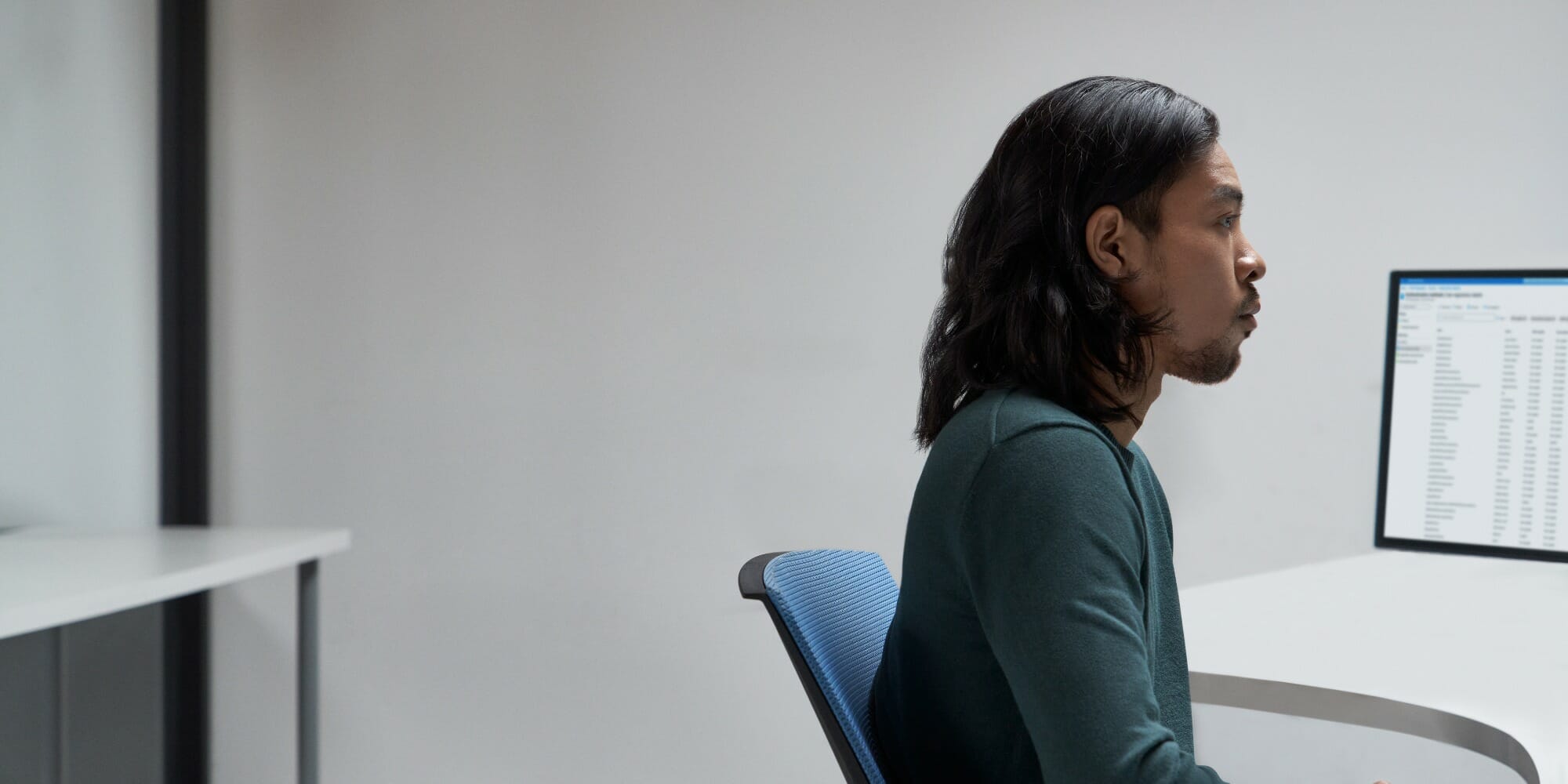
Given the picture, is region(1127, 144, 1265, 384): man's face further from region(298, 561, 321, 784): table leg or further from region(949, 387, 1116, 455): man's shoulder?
region(298, 561, 321, 784): table leg

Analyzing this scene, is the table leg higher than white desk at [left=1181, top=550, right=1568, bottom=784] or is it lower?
lower

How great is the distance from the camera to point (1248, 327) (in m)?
0.88

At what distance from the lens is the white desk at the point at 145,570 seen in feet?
4.47

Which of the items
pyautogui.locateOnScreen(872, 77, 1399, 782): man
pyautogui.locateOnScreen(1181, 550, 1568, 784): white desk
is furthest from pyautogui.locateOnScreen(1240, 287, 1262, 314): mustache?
pyautogui.locateOnScreen(1181, 550, 1568, 784): white desk

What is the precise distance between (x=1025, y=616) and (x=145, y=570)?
1375 mm

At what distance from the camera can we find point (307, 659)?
1.93m

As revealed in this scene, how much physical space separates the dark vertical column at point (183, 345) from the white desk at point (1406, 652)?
2.00m

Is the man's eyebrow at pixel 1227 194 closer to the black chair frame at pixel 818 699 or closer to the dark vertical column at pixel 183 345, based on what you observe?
the black chair frame at pixel 818 699

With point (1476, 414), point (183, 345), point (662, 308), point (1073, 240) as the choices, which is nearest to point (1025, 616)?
point (1073, 240)

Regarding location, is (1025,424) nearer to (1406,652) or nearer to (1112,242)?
(1112,242)

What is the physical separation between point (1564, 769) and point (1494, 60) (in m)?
1.42

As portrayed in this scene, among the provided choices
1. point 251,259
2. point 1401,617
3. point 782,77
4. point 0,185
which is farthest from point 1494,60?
point 0,185

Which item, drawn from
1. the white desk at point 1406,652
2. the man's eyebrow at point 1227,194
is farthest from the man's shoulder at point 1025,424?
the white desk at point 1406,652

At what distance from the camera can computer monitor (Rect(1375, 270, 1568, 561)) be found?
1.41 m
